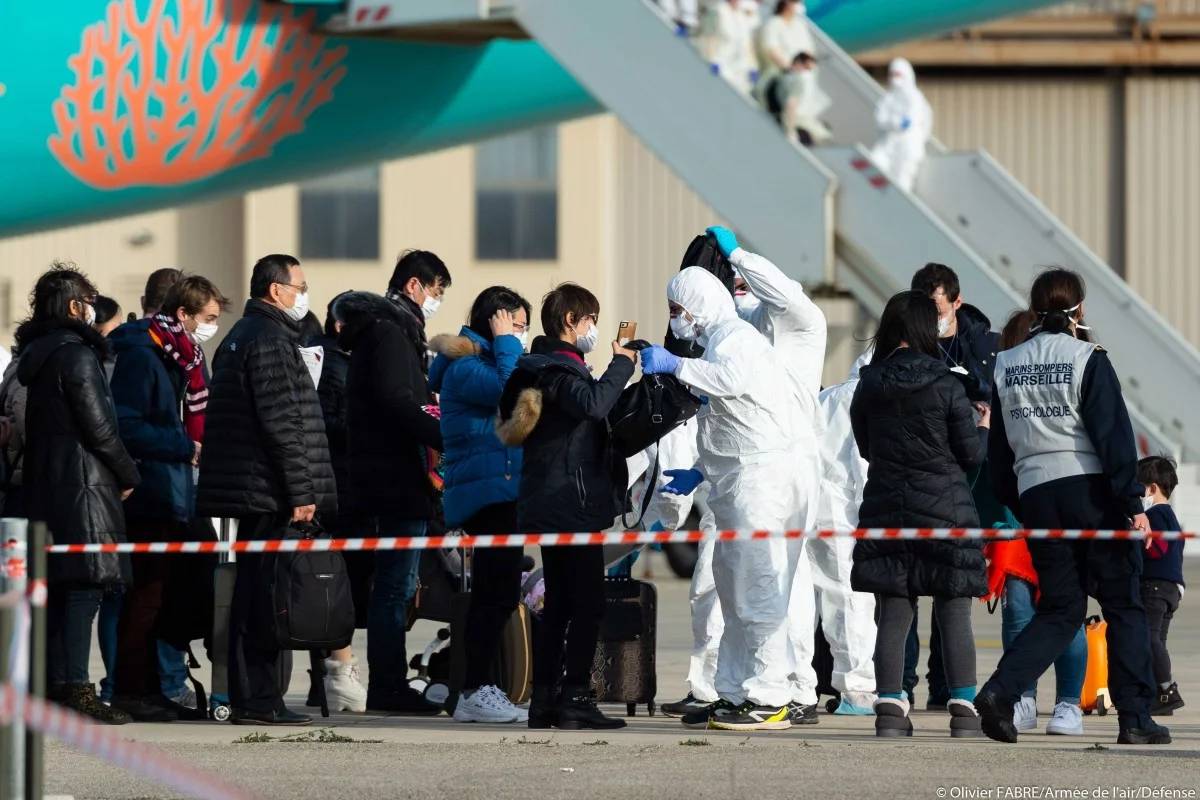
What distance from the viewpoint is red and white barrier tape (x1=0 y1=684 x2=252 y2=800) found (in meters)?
5.24

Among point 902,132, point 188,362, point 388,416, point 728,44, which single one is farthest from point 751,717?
point 902,132

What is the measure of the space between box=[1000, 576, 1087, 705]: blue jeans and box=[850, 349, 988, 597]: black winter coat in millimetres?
506

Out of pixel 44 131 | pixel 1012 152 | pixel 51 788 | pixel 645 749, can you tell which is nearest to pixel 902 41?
pixel 44 131

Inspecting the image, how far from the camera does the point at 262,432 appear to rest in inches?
342

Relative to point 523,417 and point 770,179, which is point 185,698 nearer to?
point 523,417

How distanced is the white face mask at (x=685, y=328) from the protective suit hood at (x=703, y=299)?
0.02 metres

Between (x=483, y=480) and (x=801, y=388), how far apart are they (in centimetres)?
125

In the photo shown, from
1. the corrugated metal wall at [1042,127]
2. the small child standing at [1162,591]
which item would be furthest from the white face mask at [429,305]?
the corrugated metal wall at [1042,127]

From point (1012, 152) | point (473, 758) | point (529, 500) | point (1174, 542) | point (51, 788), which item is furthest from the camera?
point (1012, 152)

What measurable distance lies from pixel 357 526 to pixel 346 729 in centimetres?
99

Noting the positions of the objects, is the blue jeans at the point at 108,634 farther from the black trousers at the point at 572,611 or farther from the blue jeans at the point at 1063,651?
the blue jeans at the point at 1063,651

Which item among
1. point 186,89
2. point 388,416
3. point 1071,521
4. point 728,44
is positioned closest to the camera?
point 1071,521

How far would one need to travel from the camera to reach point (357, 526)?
9.41 m

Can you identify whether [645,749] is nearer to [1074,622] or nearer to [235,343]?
[1074,622]
